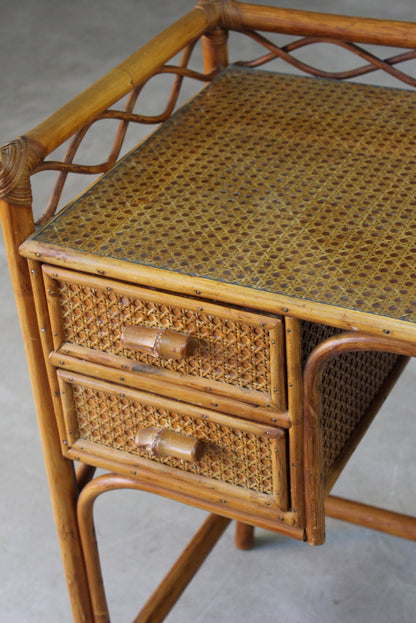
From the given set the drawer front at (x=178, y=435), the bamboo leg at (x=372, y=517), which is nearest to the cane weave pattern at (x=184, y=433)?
the drawer front at (x=178, y=435)

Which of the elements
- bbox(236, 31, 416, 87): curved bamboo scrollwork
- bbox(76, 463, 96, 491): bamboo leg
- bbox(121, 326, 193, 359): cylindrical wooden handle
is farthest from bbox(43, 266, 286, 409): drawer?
bbox(236, 31, 416, 87): curved bamboo scrollwork

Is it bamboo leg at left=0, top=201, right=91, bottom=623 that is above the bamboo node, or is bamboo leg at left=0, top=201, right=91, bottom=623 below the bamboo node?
below

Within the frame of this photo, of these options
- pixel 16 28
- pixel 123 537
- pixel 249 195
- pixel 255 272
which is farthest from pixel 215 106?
pixel 16 28

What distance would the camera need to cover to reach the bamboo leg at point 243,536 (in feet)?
5.66

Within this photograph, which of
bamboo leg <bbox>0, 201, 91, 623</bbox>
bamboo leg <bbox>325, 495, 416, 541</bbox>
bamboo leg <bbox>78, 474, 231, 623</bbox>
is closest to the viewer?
bamboo leg <bbox>0, 201, 91, 623</bbox>

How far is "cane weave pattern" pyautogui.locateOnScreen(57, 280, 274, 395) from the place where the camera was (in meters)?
1.03

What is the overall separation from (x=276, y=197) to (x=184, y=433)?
1.05ft

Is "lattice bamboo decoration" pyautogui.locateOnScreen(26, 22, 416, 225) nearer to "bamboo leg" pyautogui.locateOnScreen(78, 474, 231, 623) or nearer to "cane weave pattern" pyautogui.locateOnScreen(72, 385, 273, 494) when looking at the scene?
"cane weave pattern" pyautogui.locateOnScreen(72, 385, 273, 494)

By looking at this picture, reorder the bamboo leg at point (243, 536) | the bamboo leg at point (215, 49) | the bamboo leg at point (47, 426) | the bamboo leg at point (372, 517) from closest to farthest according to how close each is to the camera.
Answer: the bamboo leg at point (47, 426) → the bamboo leg at point (215, 49) → the bamboo leg at point (372, 517) → the bamboo leg at point (243, 536)

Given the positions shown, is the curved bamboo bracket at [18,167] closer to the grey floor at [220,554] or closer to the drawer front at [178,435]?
the drawer front at [178,435]

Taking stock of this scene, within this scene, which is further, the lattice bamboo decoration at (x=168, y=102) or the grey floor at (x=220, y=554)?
the grey floor at (x=220, y=554)

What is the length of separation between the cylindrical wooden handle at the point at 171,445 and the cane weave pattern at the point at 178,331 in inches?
3.6

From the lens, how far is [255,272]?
1.02 m

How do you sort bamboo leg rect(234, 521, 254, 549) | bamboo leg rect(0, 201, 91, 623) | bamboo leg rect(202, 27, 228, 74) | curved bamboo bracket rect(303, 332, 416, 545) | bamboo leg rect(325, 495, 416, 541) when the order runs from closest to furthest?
curved bamboo bracket rect(303, 332, 416, 545)
bamboo leg rect(0, 201, 91, 623)
bamboo leg rect(202, 27, 228, 74)
bamboo leg rect(325, 495, 416, 541)
bamboo leg rect(234, 521, 254, 549)
